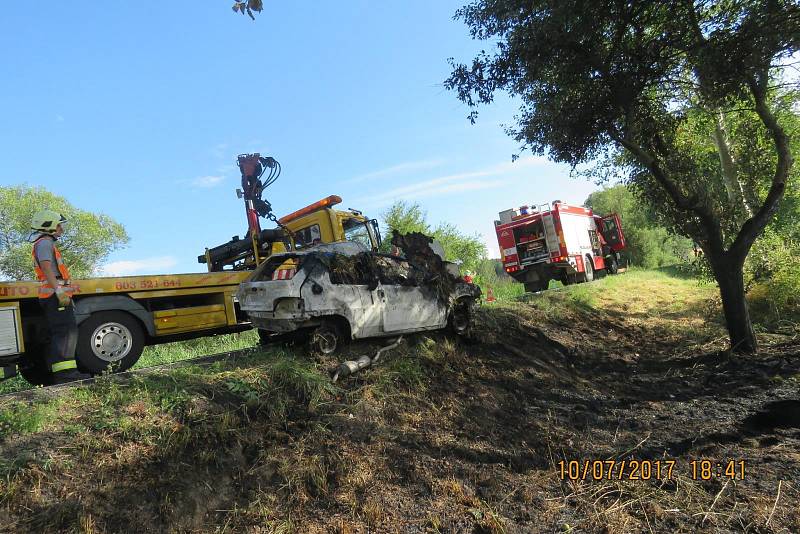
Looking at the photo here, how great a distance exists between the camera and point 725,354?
848 centimetres

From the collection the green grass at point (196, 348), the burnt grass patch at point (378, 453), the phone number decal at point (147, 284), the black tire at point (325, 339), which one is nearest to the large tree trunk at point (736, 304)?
the burnt grass patch at point (378, 453)

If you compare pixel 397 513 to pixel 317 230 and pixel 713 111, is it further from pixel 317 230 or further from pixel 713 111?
pixel 713 111

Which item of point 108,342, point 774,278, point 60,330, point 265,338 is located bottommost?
point 774,278

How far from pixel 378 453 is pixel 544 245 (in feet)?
46.9

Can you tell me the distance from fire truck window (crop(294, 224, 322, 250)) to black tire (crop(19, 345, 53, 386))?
4.52 meters

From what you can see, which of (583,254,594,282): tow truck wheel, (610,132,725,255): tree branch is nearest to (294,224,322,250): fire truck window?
(610,132,725,255): tree branch

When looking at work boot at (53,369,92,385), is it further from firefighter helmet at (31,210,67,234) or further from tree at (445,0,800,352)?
tree at (445,0,800,352)

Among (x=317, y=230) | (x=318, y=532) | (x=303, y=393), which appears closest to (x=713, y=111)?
(x=317, y=230)

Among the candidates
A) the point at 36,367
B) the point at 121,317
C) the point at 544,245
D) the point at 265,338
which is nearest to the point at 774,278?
the point at 544,245

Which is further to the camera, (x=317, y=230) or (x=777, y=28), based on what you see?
(x=317, y=230)

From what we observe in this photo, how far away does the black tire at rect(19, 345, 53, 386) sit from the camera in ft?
19.7

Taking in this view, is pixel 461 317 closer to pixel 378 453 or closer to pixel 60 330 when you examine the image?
pixel 378 453

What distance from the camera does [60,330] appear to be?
5355mm

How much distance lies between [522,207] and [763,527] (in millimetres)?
15355
